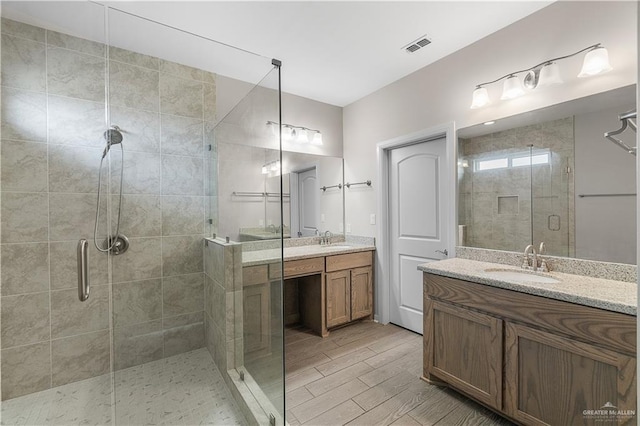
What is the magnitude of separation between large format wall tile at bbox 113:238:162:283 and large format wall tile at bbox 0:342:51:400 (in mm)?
560

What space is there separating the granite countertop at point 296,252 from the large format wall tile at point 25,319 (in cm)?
129

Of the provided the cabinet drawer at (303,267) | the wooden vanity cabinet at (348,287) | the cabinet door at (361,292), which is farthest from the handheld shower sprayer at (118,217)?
the cabinet door at (361,292)

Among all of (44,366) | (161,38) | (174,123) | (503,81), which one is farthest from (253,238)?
(503,81)

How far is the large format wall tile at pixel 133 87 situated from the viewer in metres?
1.89

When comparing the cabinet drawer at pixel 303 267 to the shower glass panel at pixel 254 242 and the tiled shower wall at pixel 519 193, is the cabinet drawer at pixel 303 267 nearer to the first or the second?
the shower glass panel at pixel 254 242

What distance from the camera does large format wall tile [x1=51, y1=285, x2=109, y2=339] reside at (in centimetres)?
167

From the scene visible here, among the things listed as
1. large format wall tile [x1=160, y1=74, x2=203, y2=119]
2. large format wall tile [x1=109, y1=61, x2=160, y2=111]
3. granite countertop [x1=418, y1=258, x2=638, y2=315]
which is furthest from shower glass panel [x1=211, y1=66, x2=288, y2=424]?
granite countertop [x1=418, y1=258, x2=638, y2=315]

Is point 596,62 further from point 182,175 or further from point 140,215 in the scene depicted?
point 140,215

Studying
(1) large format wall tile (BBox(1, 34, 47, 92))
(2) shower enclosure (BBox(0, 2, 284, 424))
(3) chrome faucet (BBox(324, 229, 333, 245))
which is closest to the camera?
(1) large format wall tile (BBox(1, 34, 47, 92))

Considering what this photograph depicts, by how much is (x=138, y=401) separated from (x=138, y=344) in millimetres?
410

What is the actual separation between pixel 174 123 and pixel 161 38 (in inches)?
24.4

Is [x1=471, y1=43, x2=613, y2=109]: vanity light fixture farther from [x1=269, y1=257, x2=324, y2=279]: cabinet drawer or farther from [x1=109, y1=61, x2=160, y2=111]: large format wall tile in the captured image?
[x1=109, y1=61, x2=160, y2=111]: large format wall tile

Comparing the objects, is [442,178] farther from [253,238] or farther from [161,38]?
[161,38]

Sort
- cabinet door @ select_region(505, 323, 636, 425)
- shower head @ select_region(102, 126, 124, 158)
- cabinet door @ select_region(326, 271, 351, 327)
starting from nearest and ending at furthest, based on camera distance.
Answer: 1. cabinet door @ select_region(505, 323, 636, 425)
2. shower head @ select_region(102, 126, 124, 158)
3. cabinet door @ select_region(326, 271, 351, 327)
